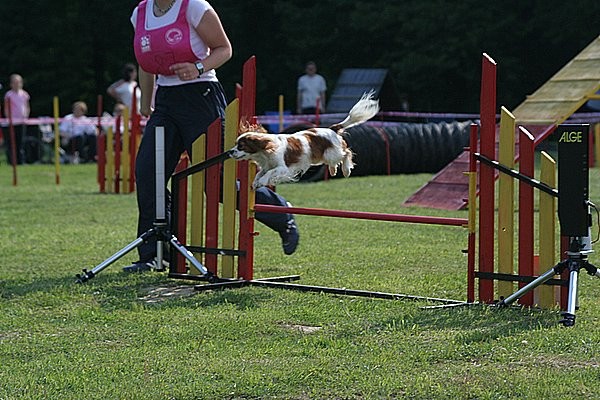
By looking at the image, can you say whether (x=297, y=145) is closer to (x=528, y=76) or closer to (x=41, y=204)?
(x=41, y=204)

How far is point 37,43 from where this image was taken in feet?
121

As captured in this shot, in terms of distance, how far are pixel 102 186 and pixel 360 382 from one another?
10071mm

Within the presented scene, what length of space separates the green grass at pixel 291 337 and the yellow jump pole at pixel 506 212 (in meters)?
0.22

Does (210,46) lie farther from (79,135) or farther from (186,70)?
(79,135)

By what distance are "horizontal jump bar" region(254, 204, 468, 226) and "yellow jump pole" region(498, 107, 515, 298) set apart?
0.62 ft

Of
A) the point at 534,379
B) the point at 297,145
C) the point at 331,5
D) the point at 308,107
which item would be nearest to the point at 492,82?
the point at 297,145

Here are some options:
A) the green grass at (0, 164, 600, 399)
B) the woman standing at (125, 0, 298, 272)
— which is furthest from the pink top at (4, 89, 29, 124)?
the woman standing at (125, 0, 298, 272)

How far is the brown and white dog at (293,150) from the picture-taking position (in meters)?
5.59

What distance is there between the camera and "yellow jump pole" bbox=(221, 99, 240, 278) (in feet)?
19.2

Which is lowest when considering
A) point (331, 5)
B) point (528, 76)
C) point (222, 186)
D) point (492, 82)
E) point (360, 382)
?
point (360, 382)

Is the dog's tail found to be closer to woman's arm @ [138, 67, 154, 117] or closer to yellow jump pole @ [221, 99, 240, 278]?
yellow jump pole @ [221, 99, 240, 278]

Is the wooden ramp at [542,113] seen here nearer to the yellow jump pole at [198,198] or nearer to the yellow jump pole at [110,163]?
the yellow jump pole at [110,163]

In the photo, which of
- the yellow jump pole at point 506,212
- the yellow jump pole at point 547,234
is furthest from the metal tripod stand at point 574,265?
the yellow jump pole at point 506,212

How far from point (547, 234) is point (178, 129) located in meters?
2.40
